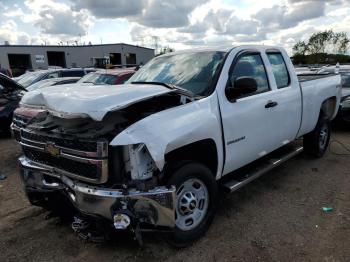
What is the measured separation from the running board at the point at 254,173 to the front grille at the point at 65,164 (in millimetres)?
1661

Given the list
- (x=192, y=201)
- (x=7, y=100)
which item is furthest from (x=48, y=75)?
(x=192, y=201)

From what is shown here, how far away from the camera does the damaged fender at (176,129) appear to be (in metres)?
2.73

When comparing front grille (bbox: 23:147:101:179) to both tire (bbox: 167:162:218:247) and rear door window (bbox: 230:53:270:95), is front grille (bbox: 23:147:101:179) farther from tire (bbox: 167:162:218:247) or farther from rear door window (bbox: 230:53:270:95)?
rear door window (bbox: 230:53:270:95)

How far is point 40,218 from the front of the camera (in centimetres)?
416

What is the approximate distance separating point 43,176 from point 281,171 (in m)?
3.99

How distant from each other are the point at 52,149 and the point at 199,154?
1.50 meters

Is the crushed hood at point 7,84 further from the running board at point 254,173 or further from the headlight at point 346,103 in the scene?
the headlight at point 346,103

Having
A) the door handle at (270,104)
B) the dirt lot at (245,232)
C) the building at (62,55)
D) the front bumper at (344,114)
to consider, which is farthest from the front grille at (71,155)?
the building at (62,55)

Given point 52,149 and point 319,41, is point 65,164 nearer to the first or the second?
point 52,149

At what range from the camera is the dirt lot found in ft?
10.8

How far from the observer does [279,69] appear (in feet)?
16.4

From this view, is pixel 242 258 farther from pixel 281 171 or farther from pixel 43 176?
pixel 281 171

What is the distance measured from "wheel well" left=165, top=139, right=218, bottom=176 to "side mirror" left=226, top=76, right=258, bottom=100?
68 cm

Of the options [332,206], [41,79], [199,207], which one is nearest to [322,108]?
[332,206]
